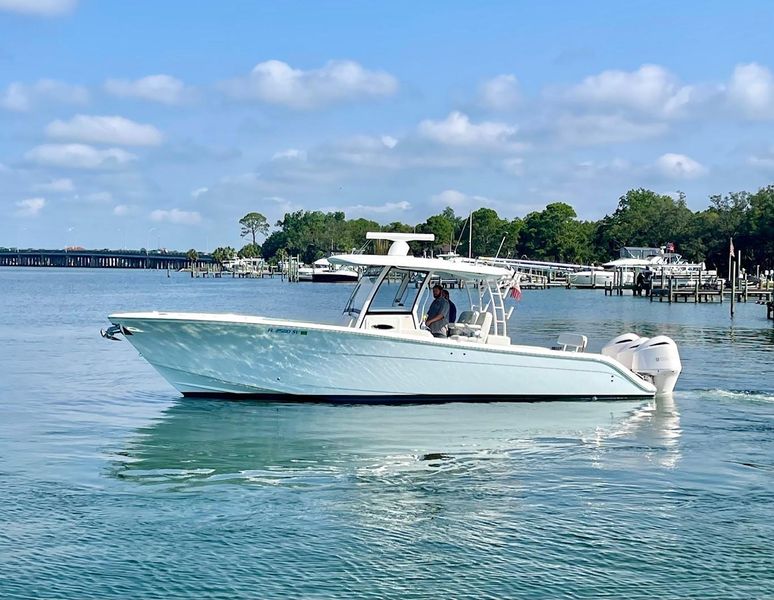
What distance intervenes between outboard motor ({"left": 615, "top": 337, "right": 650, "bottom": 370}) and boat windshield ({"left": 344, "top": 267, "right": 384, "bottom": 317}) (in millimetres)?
5713

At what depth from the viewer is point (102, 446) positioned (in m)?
17.0

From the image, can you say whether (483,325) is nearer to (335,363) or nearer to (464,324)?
(464,324)

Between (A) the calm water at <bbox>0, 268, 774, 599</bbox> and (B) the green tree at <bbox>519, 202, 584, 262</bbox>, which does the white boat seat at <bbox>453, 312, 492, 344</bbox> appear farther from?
(B) the green tree at <bbox>519, 202, 584, 262</bbox>

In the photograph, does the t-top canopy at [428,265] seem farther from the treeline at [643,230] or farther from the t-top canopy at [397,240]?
the treeline at [643,230]

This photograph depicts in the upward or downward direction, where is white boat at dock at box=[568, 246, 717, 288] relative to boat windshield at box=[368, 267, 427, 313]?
upward

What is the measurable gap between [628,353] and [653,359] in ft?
1.80

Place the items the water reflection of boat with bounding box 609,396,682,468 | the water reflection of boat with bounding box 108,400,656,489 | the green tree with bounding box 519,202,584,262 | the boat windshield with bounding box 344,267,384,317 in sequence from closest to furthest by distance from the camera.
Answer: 1. the water reflection of boat with bounding box 108,400,656,489
2. the water reflection of boat with bounding box 609,396,682,468
3. the boat windshield with bounding box 344,267,384,317
4. the green tree with bounding box 519,202,584,262

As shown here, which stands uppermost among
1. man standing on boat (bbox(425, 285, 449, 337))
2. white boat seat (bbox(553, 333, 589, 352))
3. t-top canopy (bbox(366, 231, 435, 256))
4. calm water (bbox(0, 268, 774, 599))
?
t-top canopy (bbox(366, 231, 435, 256))

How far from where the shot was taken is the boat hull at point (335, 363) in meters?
19.3

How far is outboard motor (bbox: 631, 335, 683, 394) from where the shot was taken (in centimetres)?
2161

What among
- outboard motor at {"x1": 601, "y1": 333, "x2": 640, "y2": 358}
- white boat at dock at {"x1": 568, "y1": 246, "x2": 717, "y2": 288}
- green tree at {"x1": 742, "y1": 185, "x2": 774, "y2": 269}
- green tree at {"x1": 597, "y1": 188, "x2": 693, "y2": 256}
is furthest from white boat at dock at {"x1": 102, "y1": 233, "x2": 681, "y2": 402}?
green tree at {"x1": 597, "y1": 188, "x2": 693, "y2": 256}

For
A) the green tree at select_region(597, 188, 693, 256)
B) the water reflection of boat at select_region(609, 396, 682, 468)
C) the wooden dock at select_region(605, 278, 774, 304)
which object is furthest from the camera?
the green tree at select_region(597, 188, 693, 256)

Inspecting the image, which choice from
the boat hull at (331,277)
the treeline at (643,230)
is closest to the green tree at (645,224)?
the treeline at (643,230)

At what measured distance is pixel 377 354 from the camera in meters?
19.5
